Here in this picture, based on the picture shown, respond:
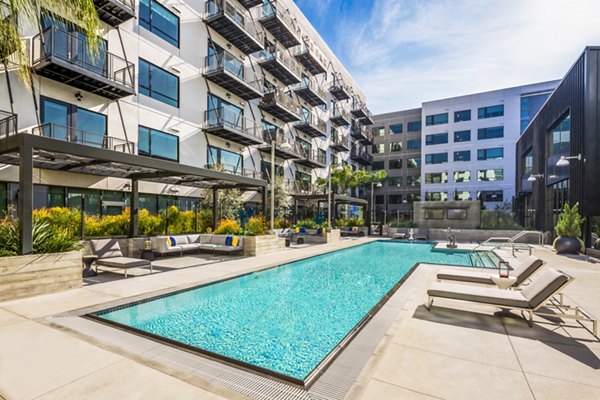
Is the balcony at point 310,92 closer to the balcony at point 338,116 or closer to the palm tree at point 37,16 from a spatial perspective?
the balcony at point 338,116

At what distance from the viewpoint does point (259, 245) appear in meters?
13.3

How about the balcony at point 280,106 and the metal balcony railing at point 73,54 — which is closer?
the metal balcony railing at point 73,54

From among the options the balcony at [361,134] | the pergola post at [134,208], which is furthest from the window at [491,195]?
the pergola post at [134,208]

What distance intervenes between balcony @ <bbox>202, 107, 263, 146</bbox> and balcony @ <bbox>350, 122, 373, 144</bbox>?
23.0 metres

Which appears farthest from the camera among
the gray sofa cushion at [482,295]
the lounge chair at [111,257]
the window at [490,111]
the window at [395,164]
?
the window at [395,164]

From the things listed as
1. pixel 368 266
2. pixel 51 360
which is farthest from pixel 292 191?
pixel 51 360

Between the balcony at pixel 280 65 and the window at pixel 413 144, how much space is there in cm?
2456

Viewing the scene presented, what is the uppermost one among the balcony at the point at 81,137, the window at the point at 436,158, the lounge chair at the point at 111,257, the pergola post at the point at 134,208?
the window at the point at 436,158

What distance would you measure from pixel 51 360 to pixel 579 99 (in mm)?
21408

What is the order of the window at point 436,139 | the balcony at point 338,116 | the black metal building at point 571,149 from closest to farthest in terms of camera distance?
the black metal building at point 571,149 < the balcony at point 338,116 < the window at point 436,139

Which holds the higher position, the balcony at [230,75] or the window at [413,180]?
the balcony at [230,75]

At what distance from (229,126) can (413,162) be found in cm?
3426

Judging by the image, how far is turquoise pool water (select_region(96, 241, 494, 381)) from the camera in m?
4.50

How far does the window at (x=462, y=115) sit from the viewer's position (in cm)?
4125
